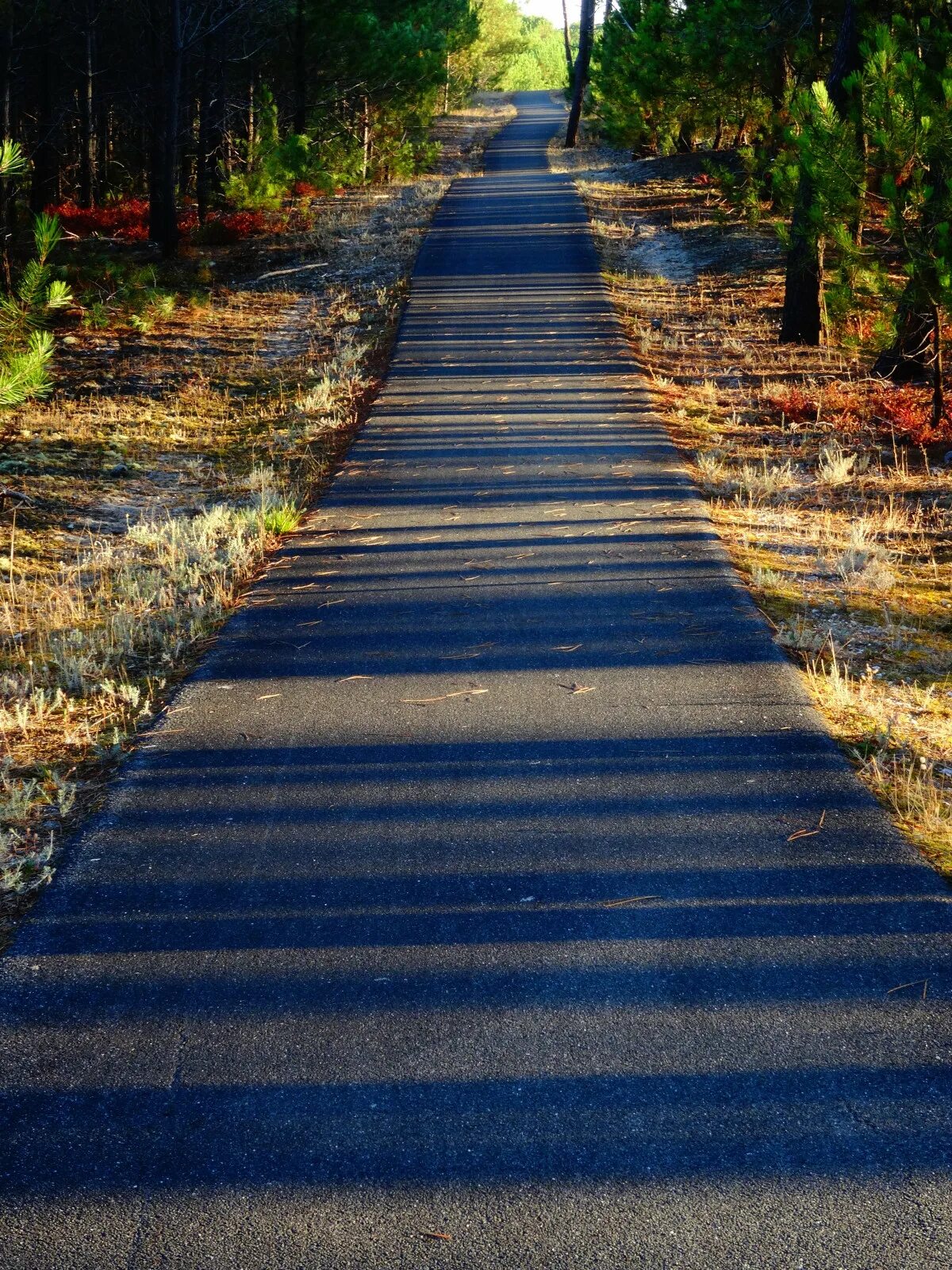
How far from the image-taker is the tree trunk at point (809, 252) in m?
12.0

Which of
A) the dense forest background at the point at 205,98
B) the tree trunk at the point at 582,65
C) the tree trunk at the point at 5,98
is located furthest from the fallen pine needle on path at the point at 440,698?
the tree trunk at the point at 582,65

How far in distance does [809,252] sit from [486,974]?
37.9ft

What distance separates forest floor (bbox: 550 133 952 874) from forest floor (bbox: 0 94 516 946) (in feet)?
10.7

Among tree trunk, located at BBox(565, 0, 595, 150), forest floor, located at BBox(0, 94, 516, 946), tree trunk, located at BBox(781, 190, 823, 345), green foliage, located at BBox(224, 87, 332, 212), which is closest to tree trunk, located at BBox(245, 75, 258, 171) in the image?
green foliage, located at BBox(224, 87, 332, 212)

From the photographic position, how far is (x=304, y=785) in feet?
14.7

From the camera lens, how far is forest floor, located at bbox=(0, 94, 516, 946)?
5129 millimetres

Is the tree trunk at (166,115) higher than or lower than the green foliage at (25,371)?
higher

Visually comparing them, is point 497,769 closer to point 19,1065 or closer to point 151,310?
point 19,1065

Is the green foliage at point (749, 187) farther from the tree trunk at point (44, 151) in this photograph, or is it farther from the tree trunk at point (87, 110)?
the tree trunk at point (44, 151)

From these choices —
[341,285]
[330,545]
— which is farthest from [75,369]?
[330,545]

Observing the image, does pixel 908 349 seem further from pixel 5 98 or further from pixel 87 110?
pixel 87 110

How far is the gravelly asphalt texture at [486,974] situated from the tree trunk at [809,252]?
7.62 m

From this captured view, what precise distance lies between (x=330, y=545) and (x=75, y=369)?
801cm

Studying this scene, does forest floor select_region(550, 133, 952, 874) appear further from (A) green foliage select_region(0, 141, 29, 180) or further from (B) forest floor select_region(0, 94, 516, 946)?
(A) green foliage select_region(0, 141, 29, 180)
